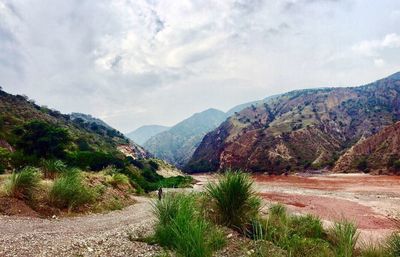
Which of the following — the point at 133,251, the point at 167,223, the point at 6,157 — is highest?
the point at 6,157

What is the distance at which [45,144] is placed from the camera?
2084 inches

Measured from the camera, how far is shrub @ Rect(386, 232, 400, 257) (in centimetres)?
851

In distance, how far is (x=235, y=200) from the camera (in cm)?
1192

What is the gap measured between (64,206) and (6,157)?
837 inches

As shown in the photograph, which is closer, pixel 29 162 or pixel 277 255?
pixel 277 255

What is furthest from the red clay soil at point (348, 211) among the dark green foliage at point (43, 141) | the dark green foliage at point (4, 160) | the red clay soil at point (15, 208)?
the dark green foliage at point (43, 141)

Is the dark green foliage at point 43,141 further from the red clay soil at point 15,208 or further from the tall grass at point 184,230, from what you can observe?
the tall grass at point 184,230

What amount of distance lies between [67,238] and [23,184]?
7489 mm

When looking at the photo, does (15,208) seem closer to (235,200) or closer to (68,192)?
(68,192)

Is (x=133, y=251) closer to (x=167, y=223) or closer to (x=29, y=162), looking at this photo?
(x=167, y=223)

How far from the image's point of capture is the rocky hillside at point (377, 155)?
270ft

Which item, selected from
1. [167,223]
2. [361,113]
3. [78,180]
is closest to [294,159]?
[361,113]

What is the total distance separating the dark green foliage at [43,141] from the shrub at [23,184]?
3240 centimetres

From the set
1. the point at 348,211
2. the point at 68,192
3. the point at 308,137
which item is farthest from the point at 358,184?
the point at 308,137
